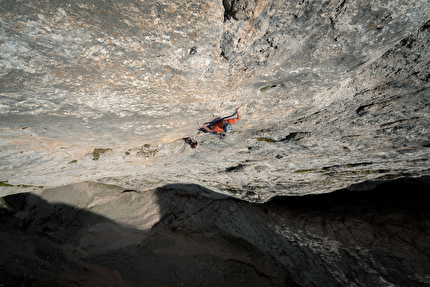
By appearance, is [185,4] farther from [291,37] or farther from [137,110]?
[137,110]

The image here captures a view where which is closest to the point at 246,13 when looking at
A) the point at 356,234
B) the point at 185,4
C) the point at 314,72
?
the point at 185,4

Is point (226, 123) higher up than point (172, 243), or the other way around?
point (226, 123)

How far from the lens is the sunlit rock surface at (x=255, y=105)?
2482mm

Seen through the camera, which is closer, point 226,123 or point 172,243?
point 226,123

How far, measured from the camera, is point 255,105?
4.59 metres

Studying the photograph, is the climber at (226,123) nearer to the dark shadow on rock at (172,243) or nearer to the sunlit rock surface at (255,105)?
the sunlit rock surface at (255,105)

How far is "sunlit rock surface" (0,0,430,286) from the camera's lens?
2.48 meters

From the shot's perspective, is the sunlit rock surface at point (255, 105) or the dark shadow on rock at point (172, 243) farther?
the dark shadow on rock at point (172, 243)

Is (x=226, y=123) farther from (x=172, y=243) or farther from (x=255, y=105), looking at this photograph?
(x=172, y=243)

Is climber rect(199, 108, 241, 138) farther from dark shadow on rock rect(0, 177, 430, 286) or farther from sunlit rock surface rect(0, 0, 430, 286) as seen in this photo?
dark shadow on rock rect(0, 177, 430, 286)

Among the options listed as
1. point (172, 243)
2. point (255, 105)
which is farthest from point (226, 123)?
point (172, 243)

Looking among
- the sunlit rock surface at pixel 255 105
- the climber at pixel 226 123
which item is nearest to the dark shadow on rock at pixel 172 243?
the sunlit rock surface at pixel 255 105

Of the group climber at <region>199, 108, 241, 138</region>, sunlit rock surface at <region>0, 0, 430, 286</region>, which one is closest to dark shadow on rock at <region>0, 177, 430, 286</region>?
sunlit rock surface at <region>0, 0, 430, 286</region>

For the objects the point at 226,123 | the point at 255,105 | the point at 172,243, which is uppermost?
the point at 255,105
